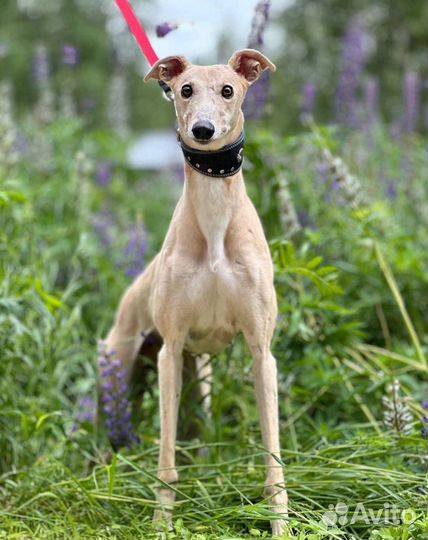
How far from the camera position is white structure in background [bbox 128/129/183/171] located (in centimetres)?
1052

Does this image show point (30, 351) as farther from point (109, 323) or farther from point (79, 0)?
point (79, 0)

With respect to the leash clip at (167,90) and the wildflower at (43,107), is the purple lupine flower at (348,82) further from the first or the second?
the leash clip at (167,90)

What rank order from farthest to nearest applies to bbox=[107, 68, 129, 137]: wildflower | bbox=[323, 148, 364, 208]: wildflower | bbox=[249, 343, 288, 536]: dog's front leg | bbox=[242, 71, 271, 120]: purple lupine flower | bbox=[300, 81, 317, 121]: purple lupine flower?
bbox=[107, 68, 129, 137]: wildflower, bbox=[300, 81, 317, 121]: purple lupine flower, bbox=[242, 71, 271, 120]: purple lupine flower, bbox=[323, 148, 364, 208]: wildflower, bbox=[249, 343, 288, 536]: dog's front leg

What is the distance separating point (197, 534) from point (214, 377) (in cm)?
145

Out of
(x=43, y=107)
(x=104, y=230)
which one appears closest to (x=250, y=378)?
(x=104, y=230)

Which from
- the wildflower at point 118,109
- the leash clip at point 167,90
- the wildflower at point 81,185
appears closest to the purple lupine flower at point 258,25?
the leash clip at point 167,90

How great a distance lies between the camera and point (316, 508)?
3436 mm

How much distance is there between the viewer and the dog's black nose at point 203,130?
288cm

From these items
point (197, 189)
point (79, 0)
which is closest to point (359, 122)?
point (197, 189)

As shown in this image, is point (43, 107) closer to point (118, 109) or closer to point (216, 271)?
point (118, 109)

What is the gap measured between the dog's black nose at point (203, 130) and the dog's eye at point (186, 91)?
0.20m

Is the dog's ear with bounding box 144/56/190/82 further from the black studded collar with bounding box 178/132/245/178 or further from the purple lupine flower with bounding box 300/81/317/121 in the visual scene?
the purple lupine flower with bounding box 300/81/317/121

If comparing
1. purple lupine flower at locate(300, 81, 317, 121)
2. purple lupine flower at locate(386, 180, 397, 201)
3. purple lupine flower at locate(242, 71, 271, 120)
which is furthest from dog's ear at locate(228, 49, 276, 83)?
purple lupine flower at locate(386, 180, 397, 201)

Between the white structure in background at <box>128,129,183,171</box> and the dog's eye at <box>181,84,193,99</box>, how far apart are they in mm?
1083
